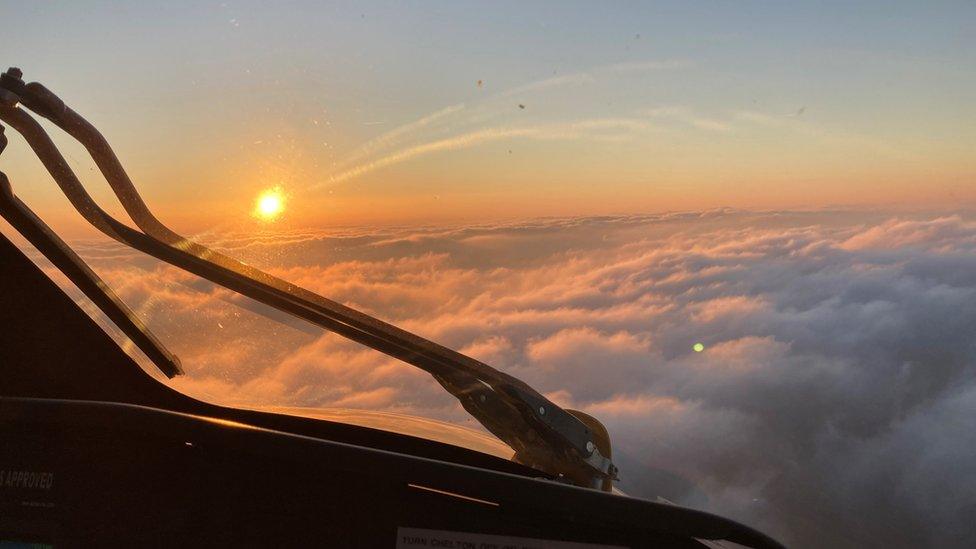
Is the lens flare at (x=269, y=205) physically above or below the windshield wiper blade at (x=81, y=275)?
above

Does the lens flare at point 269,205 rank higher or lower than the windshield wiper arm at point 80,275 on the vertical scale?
higher

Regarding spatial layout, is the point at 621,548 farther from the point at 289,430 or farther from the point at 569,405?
the point at 289,430

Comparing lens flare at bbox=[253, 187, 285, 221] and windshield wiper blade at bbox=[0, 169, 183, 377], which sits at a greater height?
lens flare at bbox=[253, 187, 285, 221]

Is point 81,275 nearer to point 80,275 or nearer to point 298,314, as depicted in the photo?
point 80,275
